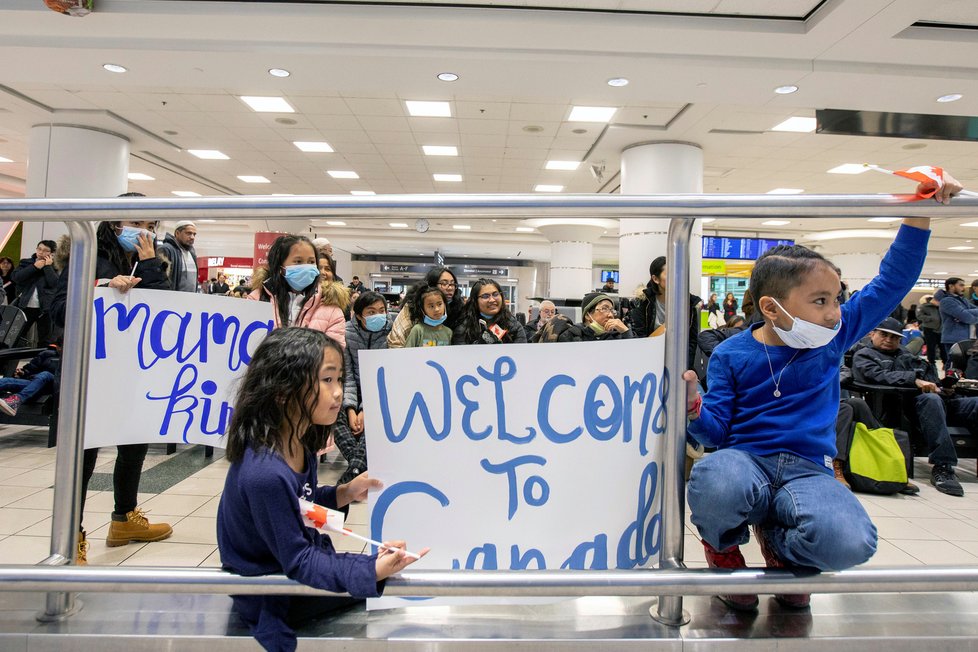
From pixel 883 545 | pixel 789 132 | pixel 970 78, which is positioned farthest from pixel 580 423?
pixel 789 132

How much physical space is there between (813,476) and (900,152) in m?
9.98

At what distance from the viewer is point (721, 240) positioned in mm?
14852

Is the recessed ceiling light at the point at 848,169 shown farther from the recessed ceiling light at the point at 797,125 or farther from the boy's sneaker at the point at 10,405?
the boy's sneaker at the point at 10,405

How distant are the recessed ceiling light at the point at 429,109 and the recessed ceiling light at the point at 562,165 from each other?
3.01 m

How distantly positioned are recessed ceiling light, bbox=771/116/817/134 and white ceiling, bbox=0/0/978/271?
260 millimetres

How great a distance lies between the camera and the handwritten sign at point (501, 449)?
3.99 ft

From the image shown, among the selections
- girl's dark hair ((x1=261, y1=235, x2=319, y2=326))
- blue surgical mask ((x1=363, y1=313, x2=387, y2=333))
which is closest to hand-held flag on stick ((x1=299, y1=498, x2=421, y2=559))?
girl's dark hair ((x1=261, y1=235, x2=319, y2=326))

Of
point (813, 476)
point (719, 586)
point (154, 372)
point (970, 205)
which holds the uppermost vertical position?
point (970, 205)

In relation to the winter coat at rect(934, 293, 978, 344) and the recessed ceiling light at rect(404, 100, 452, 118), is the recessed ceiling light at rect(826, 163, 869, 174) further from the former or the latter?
the recessed ceiling light at rect(404, 100, 452, 118)

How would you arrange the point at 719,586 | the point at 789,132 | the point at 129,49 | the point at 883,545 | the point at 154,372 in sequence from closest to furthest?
the point at 719,586, the point at 154,372, the point at 883,545, the point at 129,49, the point at 789,132

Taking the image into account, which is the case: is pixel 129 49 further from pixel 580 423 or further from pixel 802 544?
pixel 802 544

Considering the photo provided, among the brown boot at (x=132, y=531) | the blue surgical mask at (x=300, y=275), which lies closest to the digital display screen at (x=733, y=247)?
the blue surgical mask at (x=300, y=275)

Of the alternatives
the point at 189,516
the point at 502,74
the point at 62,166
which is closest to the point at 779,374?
the point at 189,516

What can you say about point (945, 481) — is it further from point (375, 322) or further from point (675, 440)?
point (375, 322)
